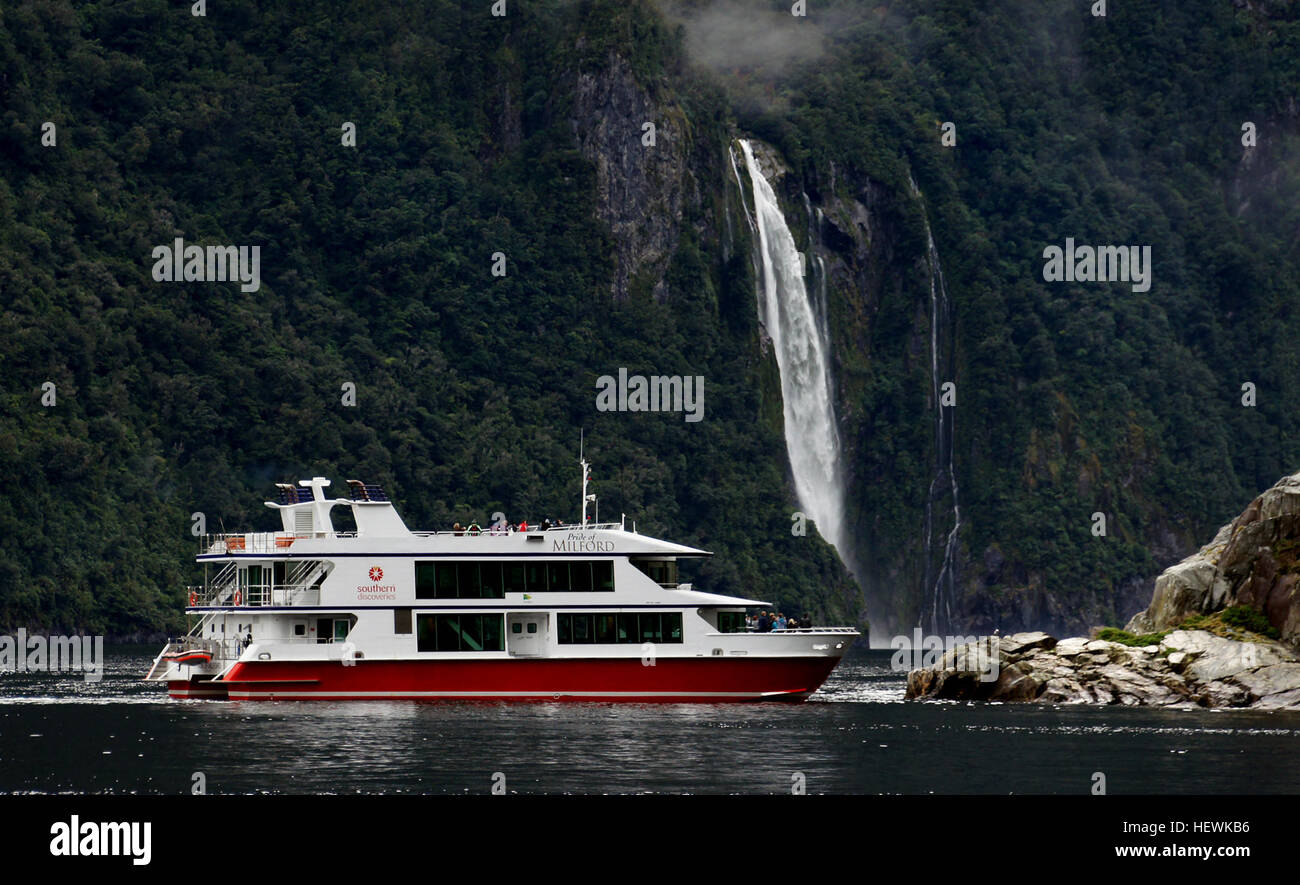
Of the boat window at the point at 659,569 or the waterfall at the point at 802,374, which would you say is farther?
the waterfall at the point at 802,374

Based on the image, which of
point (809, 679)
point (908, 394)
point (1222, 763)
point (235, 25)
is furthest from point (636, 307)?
point (1222, 763)

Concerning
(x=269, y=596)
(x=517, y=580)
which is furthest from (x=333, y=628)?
(x=517, y=580)

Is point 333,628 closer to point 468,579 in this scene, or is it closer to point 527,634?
point 468,579

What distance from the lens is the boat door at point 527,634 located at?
66150mm

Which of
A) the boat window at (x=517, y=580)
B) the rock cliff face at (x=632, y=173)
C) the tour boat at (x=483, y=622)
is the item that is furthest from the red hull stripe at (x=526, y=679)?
the rock cliff face at (x=632, y=173)

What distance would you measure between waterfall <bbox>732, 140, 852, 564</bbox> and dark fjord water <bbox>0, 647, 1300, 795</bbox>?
345ft

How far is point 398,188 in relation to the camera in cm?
17562

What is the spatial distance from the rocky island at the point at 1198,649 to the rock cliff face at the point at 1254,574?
0.03 metres

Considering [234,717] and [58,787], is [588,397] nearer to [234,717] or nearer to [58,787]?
[234,717]

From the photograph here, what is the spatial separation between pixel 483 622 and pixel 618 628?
4118 millimetres

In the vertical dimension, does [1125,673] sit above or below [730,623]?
below

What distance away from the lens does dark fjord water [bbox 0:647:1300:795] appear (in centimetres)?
4272

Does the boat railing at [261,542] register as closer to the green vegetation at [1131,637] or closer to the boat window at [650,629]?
the boat window at [650,629]

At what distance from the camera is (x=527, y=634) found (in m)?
66.4
